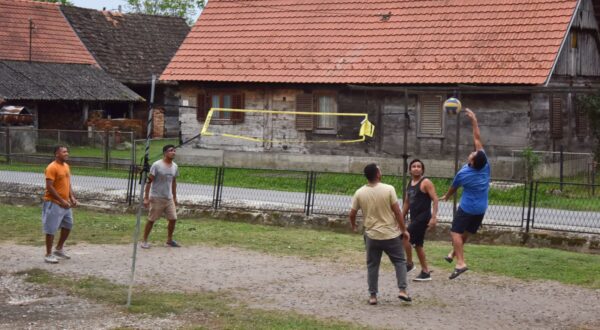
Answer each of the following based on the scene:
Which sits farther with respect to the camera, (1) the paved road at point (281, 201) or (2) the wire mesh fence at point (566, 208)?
(1) the paved road at point (281, 201)

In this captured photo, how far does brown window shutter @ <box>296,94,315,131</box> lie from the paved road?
5800 mm

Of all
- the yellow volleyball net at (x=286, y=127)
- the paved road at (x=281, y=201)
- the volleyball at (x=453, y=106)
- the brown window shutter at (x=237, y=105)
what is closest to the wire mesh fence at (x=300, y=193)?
the paved road at (x=281, y=201)

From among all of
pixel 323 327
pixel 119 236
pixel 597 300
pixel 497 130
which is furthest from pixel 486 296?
pixel 497 130

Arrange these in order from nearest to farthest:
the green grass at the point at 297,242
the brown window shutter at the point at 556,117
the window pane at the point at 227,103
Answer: the green grass at the point at 297,242, the brown window shutter at the point at 556,117, the window pane at the point at 227,103

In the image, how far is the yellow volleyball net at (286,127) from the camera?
28906mm

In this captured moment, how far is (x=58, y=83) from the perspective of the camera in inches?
1549

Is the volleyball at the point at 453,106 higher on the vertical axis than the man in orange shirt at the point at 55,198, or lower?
higher

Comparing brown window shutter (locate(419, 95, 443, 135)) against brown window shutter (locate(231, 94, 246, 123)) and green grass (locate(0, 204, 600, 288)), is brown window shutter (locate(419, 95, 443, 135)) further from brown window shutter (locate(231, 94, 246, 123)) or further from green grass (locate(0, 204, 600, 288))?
green grass (locate(0, 204, 600, 288))

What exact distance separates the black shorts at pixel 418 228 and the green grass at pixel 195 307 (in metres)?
2.62

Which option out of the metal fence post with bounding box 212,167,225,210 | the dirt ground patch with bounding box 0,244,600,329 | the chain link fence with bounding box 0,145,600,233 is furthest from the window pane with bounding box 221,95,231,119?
the dirt ground patch with bounding box 0,244,600,329

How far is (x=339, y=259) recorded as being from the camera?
14492mm

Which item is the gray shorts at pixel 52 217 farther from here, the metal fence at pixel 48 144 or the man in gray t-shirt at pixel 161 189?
the metal fence at pixel 48 144

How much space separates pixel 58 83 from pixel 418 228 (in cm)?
2924

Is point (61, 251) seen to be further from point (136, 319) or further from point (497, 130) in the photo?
point (497, 130)
